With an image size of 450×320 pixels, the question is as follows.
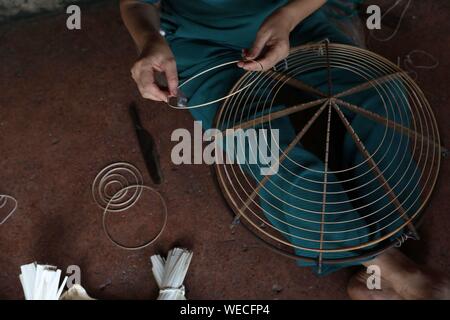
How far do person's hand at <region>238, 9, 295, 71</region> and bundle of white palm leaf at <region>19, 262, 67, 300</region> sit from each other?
2.11 ft

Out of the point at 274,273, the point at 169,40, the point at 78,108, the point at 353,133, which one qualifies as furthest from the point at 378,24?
the point at 78,108

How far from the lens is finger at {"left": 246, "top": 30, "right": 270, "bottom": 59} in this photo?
2.65 feet

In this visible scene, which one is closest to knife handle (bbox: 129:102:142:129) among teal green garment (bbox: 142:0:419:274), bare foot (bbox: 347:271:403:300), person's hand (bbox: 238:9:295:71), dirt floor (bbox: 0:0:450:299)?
dirt floor (bbox: 0:0:450:299)

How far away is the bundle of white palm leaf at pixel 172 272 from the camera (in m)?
1.06

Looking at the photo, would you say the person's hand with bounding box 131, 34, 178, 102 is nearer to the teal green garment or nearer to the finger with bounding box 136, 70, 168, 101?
the finger with bounding box 136, 70, 168, 101

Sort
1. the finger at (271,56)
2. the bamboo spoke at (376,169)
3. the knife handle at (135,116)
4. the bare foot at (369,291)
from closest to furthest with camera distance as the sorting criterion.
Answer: the finger at (271,56) < the bamboo spoke at (376,169) < the bare foot at (369,291) < the knife handle at (135,116)

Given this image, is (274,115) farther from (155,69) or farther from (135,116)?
(135,116)

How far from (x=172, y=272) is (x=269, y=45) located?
581 mm

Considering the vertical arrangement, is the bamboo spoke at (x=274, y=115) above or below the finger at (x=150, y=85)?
below

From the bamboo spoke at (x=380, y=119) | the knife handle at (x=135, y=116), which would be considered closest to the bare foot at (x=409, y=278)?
the bamboo spoke at (x=380, y=119)

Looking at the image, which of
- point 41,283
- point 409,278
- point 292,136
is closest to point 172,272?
point 41,283

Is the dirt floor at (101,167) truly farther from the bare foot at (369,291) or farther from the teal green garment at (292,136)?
the teal green garment at (292,136)

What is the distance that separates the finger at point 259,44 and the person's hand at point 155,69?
0.14 meters

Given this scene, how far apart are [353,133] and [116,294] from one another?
0.69 m
